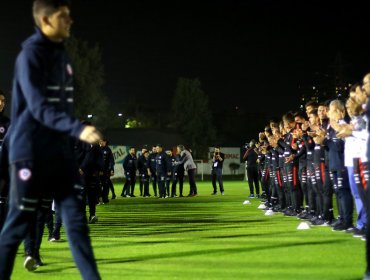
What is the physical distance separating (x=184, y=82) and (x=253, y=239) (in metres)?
100

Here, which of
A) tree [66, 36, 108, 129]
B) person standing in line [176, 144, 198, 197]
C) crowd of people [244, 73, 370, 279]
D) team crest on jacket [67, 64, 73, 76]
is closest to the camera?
team crest on jacket [67, 64, 73, 76]

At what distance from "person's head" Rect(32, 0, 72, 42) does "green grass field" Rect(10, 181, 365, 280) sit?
3.33m

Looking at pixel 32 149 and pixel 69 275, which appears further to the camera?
pixel 69 275

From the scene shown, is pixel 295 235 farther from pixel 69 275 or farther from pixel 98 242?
pixel 69 275

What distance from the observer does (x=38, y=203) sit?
5852mm

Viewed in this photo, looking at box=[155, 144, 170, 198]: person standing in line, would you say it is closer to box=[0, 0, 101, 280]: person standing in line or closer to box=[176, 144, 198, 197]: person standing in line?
box=[176, 144, 198, 197]: person standing in line

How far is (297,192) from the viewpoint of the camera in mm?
16422

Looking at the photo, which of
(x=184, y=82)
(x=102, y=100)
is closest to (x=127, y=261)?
(x=102, y=100)

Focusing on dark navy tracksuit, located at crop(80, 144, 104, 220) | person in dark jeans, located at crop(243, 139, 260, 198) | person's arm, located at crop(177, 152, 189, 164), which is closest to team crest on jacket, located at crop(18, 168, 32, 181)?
dark navy tracksuit, located at crop(80, 144, 104, 220)

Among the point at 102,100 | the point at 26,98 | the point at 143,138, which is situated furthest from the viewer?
the point at 143,138

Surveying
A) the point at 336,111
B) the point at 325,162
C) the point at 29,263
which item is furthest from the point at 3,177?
the point at 325,162

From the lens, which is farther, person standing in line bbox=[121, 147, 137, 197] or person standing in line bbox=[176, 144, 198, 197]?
person standing in line bbox=[121, 147, 137, 197]

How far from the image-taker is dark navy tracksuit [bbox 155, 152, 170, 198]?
32375 millimetres

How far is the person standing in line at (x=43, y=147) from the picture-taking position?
569 centimetres
